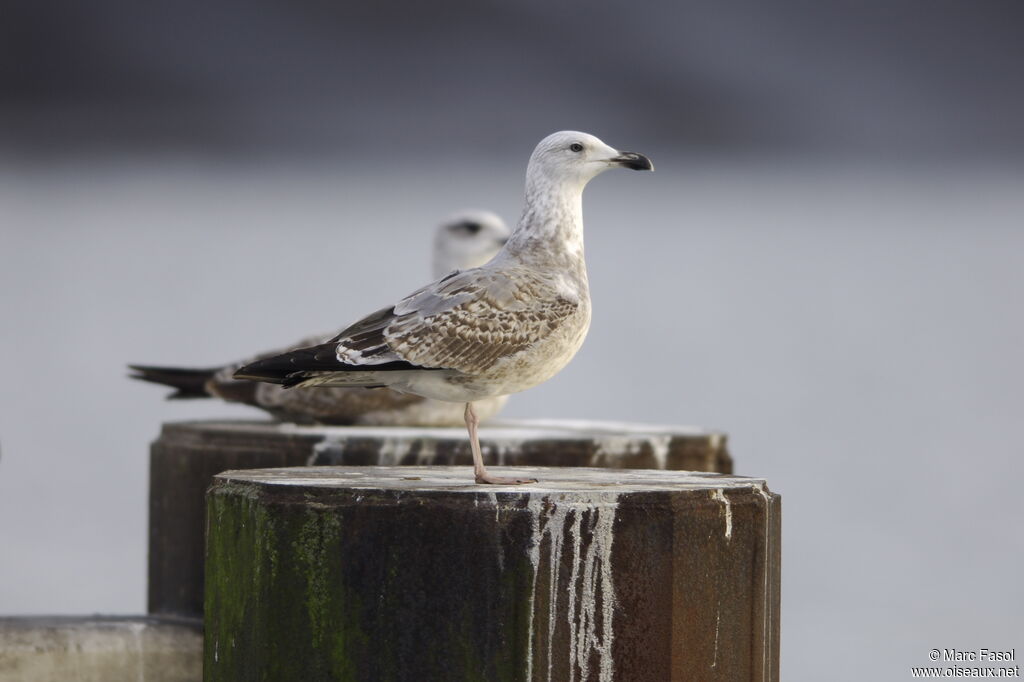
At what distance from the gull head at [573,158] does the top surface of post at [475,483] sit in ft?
3.11

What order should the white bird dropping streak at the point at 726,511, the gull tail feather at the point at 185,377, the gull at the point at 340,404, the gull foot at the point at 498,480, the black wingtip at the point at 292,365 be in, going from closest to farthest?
the white bird dropping streak at the point at 726,511 < the gull foot at the point at 498,480 < the black wingtip at the point at 292,365 < the gull at the point at 340,404 < the gull tail feather at the point at 185,377

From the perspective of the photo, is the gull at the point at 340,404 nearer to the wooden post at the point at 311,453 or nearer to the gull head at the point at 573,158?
the wooden post at the point at 311,453

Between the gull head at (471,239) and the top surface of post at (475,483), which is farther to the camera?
the gull head at (471,239)

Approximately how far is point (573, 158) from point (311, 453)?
2.02 m

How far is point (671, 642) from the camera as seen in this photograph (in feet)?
15.5

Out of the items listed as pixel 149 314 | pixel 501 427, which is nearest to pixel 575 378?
pixel 149 314

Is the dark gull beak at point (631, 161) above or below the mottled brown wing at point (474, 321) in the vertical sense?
above

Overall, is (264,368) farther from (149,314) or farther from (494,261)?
(149,314)

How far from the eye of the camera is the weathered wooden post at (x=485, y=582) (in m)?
4.62

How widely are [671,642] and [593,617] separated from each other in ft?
0.75

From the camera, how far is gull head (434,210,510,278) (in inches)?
365

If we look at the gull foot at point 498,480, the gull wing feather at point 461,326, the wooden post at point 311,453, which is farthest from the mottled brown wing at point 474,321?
the wooden post at point 311,453

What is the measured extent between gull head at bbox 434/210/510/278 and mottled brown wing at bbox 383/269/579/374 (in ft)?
12.3

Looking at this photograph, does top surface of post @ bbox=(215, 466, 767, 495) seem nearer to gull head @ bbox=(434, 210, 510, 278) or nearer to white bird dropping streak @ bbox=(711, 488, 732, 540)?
white bird dropping streak @ bbox=(711, 488, 732, 540)
